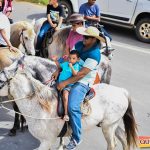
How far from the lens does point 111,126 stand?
6.02 metres

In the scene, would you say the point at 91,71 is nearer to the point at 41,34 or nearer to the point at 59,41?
the point at 59,41

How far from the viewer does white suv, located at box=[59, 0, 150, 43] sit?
41.4 feet

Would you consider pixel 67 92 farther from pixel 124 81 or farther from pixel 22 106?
pixel 124 81

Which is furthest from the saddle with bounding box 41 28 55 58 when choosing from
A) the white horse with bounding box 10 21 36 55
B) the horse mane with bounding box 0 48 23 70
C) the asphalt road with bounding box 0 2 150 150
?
the asphalt road with bounding box 0 2 150 150

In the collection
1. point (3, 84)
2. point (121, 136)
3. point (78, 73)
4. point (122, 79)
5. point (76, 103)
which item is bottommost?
point (122, 79)

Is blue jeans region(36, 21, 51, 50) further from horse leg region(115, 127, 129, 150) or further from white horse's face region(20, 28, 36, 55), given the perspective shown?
horse leg region(115, 127, 129, 150)

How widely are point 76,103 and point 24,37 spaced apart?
3136 mm

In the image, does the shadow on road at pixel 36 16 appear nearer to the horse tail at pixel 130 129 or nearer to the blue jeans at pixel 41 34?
the blue jeans at pixel 41 34

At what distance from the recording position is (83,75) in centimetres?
539

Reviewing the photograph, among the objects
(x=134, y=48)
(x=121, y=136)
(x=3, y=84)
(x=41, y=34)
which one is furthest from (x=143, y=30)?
(x=3, y=84)

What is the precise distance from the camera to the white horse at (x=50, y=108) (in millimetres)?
5363

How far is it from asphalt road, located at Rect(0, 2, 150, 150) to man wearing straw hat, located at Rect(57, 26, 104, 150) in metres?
1.54

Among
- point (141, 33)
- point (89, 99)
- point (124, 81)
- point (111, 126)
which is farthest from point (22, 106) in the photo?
point (141, 33)

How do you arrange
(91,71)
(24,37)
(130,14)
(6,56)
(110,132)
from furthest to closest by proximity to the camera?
(130,14) → (24,37) → (6,56) → (110,132) → (91,71)
